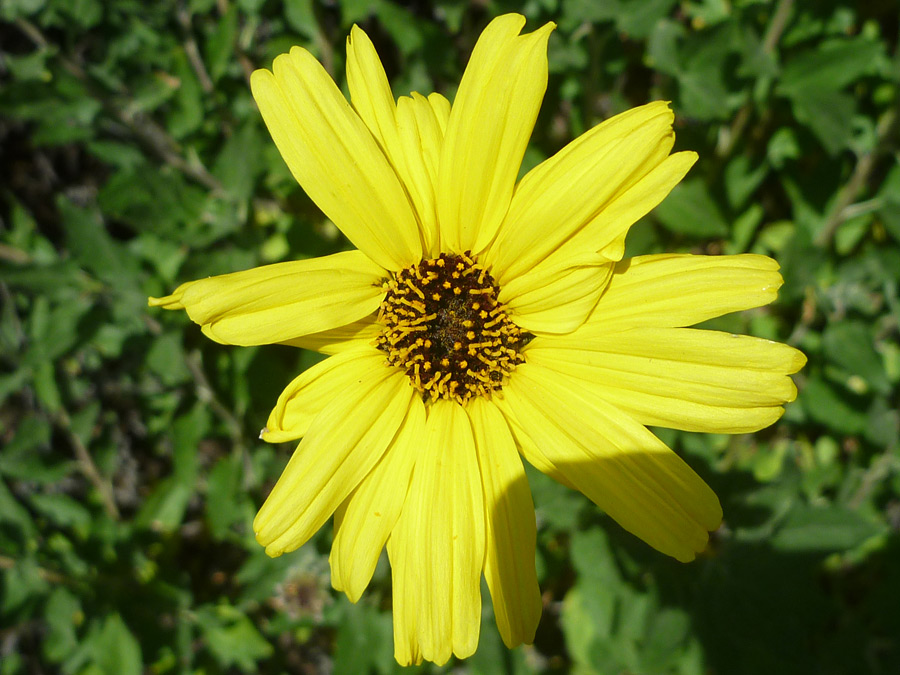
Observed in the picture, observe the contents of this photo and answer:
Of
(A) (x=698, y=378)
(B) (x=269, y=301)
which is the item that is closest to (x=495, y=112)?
(B) (x=269, y=301)

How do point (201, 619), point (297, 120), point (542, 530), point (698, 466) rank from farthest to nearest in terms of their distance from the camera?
point (201, 619), point (542, 530), point (698, 466), point (297, 120)

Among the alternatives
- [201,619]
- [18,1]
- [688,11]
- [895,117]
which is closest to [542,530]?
[201,619]

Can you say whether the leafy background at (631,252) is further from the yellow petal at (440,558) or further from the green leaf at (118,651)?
the yellow petal at (440,558)

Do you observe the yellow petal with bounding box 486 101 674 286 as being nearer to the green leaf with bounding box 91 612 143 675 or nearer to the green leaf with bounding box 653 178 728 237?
the green leaf with bounding box 653 178 728 237

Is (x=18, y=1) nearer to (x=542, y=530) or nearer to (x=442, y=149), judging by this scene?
(x=442, y=149)

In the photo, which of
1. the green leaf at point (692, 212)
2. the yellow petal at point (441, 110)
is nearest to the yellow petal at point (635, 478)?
the yellow petal at point (441, 110)

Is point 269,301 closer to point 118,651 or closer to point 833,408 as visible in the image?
point 118,651
